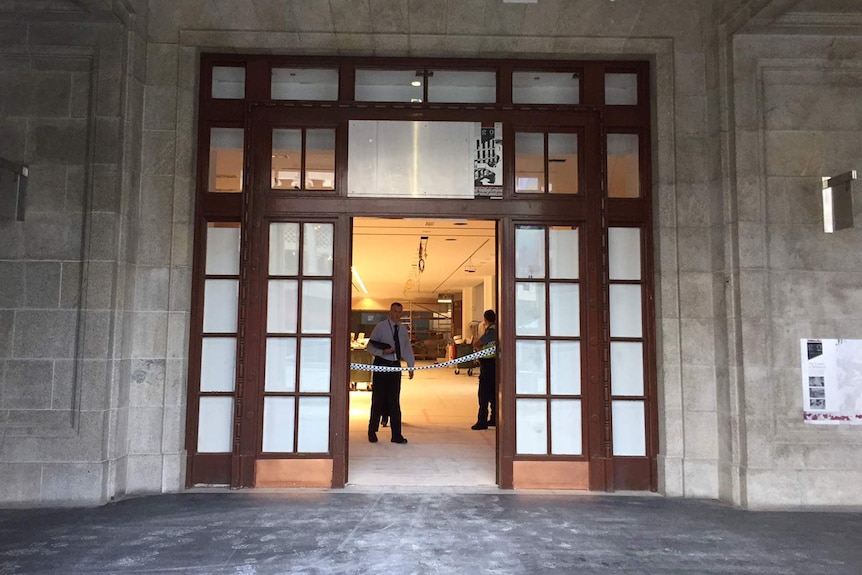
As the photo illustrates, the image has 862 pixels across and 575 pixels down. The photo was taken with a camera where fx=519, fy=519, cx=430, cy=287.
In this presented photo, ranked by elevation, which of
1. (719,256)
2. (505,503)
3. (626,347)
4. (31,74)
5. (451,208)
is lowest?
(505,503)

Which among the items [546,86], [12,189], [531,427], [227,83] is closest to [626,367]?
[531,427]

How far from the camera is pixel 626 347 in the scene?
436 centimetres

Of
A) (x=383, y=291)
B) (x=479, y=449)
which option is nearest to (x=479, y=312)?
(x=383, y=291)

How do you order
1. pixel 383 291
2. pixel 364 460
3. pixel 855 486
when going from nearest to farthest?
pixel 855 486 < pixel 364 460 < pixel 383 291

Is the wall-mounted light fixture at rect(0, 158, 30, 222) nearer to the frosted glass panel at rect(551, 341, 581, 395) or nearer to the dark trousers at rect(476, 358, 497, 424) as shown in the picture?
the frosted glass panel at rect(551, 341, 581, 395)

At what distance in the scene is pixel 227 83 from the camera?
14.7ft

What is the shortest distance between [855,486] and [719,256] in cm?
193

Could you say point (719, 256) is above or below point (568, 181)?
below

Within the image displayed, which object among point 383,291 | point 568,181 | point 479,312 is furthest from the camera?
point 383,291

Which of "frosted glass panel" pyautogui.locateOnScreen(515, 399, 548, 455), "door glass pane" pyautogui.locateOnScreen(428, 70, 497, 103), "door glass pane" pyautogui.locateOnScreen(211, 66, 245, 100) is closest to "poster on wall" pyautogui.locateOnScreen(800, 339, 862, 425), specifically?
"frosted glass panel" pyautogui.locateOnScreen(515, 399, 548, 455)

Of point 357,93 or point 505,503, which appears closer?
point 505,503

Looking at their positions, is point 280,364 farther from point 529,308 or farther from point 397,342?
point 397,342

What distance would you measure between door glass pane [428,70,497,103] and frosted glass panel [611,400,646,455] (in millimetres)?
2844

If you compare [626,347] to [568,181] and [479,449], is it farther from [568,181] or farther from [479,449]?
[479,449]
